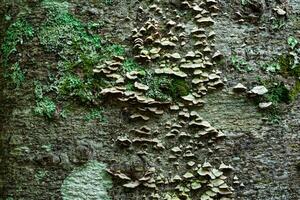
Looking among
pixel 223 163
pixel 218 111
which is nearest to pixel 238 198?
pixel 223 163

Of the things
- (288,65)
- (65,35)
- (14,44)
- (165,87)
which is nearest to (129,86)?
(165,87)

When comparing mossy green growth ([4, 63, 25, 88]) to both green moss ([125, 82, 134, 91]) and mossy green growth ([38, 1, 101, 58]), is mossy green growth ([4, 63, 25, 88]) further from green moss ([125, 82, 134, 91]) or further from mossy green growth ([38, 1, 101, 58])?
green moss ([125, 82, 134, 91])

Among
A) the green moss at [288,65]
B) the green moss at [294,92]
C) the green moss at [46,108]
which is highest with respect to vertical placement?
the green moss at [288,65]

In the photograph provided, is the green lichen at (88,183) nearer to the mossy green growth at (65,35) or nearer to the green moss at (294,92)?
the mossy green growth at (65,35)

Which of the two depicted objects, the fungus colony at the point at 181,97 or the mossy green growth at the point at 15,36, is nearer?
the fungus colony at the point at 181,97

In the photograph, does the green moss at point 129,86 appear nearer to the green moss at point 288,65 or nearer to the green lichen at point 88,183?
the green lichen at point 88,183

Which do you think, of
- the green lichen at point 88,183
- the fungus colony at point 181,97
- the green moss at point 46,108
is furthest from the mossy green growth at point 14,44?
the green lichen at point 88,183

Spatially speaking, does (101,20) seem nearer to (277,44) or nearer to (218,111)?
(218,111)

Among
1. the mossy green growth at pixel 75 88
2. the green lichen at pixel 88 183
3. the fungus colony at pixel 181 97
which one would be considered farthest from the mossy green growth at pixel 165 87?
the green lichen at pixel 88 183

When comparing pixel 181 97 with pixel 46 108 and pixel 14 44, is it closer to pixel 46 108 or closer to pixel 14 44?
pixel 46 108

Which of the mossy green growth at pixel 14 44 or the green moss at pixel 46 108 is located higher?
the mossy green growth at pixel 14 44
